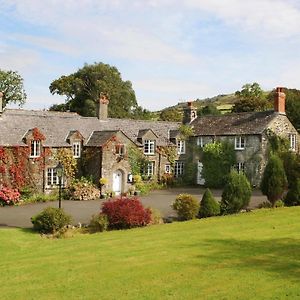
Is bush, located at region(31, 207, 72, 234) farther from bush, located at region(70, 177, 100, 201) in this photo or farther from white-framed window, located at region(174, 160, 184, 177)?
white-framed window, located at region(174, 160, 184, 177)

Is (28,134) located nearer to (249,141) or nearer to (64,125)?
(64,125)

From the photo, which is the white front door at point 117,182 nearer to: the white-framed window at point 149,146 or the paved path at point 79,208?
the paved path at point 79,208

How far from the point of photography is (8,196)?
36719mm

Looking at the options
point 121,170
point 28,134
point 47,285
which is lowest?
point 47,285

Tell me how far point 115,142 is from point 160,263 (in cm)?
2613

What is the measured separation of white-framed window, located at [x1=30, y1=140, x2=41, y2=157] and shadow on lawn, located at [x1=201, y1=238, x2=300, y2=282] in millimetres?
22333

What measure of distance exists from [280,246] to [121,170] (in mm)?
25079

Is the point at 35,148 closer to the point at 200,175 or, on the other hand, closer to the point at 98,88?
the point at 200,175

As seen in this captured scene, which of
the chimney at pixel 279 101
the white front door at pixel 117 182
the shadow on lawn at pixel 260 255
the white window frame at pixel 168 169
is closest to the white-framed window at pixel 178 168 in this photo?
the white window frame at pixel 168 169

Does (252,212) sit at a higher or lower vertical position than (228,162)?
lower

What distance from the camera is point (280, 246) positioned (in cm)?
2034

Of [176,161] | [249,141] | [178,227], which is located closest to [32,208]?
[178,227]

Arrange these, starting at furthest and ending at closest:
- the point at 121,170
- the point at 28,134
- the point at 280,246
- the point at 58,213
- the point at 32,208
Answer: the point at 121,170 → the point at 28,134 → the point at 32,208 → the point at 58,213 → the point at 280,246

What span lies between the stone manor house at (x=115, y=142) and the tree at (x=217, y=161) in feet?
2.56
